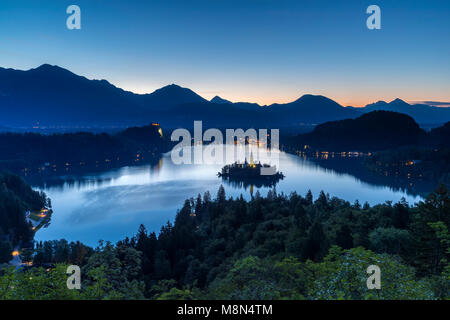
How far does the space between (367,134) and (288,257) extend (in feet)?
422

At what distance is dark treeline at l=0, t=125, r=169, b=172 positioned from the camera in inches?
3725

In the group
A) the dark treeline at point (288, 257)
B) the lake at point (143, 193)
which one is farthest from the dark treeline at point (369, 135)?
the dark treeline at point (288, 257)

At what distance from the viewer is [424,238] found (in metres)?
11.9

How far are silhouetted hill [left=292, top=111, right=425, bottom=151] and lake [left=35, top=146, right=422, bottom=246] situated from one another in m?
40.5

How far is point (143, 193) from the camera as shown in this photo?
56312 millimetres

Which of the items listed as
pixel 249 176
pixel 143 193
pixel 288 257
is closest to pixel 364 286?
pixel 288 257

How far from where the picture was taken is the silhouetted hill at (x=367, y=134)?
121000 millimetres

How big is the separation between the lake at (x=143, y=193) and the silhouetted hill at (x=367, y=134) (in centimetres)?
4052

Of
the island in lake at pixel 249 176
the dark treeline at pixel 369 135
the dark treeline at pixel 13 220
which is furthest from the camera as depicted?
the dark treeline at pixel 369 135

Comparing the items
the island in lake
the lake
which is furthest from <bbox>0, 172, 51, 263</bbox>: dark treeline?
the island in lake

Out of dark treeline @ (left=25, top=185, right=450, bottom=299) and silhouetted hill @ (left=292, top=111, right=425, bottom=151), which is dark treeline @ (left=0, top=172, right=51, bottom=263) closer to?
dark treeline @ (left=25, top=185, right=450, bottom=299)

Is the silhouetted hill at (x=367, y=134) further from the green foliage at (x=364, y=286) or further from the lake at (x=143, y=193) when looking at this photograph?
the green foliage at (x=364, y=286)
